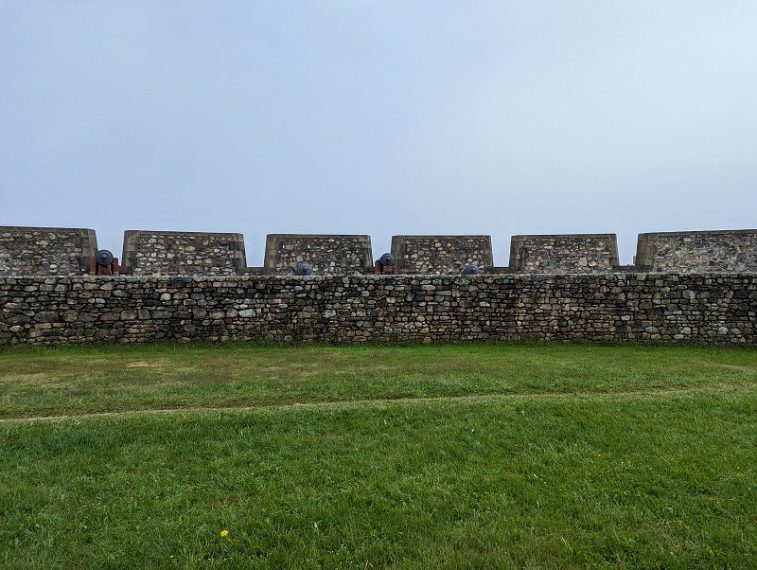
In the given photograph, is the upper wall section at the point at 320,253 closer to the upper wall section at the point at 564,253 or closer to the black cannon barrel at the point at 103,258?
the black cannon barrel at the point at 103,258

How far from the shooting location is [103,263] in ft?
50.3

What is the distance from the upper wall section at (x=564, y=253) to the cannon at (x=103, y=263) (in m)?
13.7

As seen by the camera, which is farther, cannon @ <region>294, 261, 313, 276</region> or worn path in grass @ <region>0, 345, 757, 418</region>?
cannon @ <region>294, 261, 313, 276</region>

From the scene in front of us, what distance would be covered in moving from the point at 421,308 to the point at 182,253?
9.17 meters

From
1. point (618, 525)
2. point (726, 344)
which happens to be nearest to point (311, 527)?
point (618, 525)

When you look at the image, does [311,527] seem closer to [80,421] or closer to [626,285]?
[80,421]

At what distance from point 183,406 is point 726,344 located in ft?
38.2

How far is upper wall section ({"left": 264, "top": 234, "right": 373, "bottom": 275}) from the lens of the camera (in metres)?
16.8

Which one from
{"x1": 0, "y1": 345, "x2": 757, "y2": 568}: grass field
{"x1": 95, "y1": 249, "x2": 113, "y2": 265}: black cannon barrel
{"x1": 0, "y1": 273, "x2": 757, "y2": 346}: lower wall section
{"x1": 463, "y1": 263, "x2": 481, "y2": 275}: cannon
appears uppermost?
{"x1": 95, "y1": 249, "x2": 113, "y2": 265}: black cannon barrel

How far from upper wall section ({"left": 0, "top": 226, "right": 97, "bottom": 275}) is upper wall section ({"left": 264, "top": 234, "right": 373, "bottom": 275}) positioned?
5.82 meters

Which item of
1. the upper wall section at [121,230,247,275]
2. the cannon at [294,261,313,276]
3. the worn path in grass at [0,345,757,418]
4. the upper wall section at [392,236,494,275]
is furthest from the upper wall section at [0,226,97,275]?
the upper wall section at [392,236,494,275]

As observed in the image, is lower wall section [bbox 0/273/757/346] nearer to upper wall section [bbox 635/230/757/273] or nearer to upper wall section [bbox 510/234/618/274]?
upper wall section [bbox 510/234/618/274]

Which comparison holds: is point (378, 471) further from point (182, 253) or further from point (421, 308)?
point (182, 253)

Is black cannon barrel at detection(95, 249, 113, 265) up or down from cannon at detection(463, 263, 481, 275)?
up
